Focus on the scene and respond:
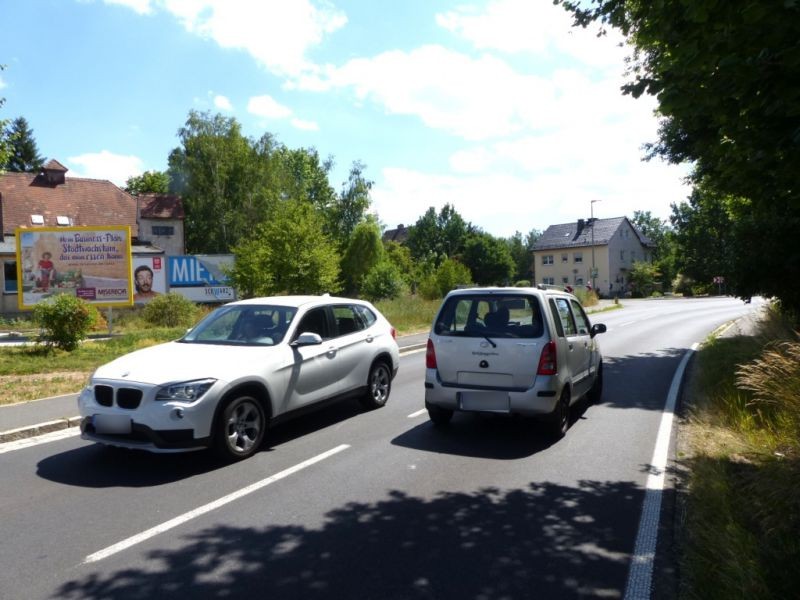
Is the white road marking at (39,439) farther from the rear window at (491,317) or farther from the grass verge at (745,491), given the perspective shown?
the grass verge at (745,491)

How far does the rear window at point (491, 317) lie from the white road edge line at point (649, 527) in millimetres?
1853

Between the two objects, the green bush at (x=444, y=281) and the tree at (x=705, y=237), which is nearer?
the tree at (x=705, y=237)

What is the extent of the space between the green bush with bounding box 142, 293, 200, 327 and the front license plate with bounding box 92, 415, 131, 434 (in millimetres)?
16350

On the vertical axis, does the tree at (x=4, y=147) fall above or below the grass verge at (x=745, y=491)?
above

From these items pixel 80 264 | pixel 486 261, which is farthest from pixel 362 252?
pixel 80 264

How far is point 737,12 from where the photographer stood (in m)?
4.18

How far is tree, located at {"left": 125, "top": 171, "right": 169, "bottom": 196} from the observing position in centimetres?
7012

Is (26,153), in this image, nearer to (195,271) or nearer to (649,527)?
(195,271)

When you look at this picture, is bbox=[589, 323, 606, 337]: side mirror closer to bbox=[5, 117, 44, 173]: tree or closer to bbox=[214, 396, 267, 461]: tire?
bbox=[214, 396, 267, 461]: tire

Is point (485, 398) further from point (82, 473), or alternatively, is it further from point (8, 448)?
point (8, 448)

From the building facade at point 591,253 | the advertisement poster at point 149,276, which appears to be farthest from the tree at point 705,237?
the building facade at point 591,253

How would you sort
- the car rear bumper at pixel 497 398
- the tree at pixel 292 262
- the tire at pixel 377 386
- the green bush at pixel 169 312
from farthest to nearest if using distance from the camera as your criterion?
1. the tree at pixel 292 262
2. the green bush at pixel 169 312
3. the tire at pixel 377 386
4. the car rear bumper at pixel 497 398

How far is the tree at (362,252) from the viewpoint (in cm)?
5397

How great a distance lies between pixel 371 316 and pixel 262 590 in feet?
19.5
